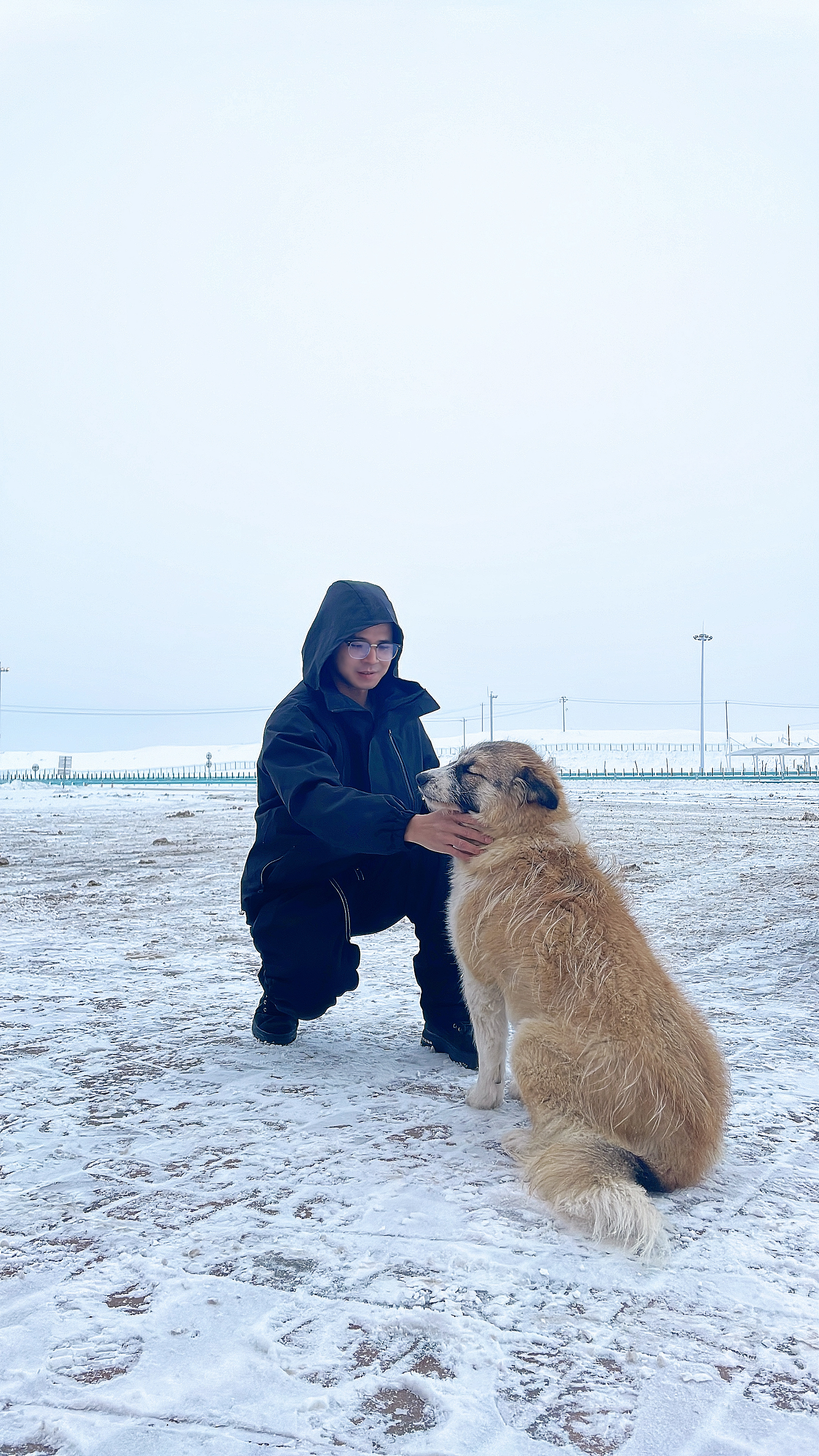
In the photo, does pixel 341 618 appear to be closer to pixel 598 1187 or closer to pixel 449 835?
pixel 449 835

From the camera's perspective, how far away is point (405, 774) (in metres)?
4.23

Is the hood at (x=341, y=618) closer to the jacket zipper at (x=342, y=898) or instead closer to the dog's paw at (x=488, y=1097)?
the jacket zipper at (x=342, y=898)

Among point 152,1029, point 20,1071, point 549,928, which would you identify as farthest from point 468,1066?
point 20,1071

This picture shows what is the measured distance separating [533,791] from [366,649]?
1179mm

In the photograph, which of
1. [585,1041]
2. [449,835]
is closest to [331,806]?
[449,835]

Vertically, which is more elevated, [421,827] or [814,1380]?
[421,827]

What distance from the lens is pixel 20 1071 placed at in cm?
348

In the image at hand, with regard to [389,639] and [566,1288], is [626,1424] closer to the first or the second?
[566,1288]

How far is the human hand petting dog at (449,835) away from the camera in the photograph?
337 centimetres

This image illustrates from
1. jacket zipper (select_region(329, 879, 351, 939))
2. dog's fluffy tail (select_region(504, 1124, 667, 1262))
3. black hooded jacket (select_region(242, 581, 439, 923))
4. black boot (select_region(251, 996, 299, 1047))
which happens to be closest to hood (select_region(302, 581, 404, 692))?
black hooded jacket (select_region(242, 581, 439, 923))

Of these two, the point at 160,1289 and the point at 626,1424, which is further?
the point at 160,1289

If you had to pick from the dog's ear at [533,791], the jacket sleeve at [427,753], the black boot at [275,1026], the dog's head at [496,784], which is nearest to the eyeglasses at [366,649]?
the jacket sleeve at [427,753]

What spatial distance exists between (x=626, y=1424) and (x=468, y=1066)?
2.19 metres

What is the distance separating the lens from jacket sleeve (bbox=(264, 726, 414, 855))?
11.0 feet
